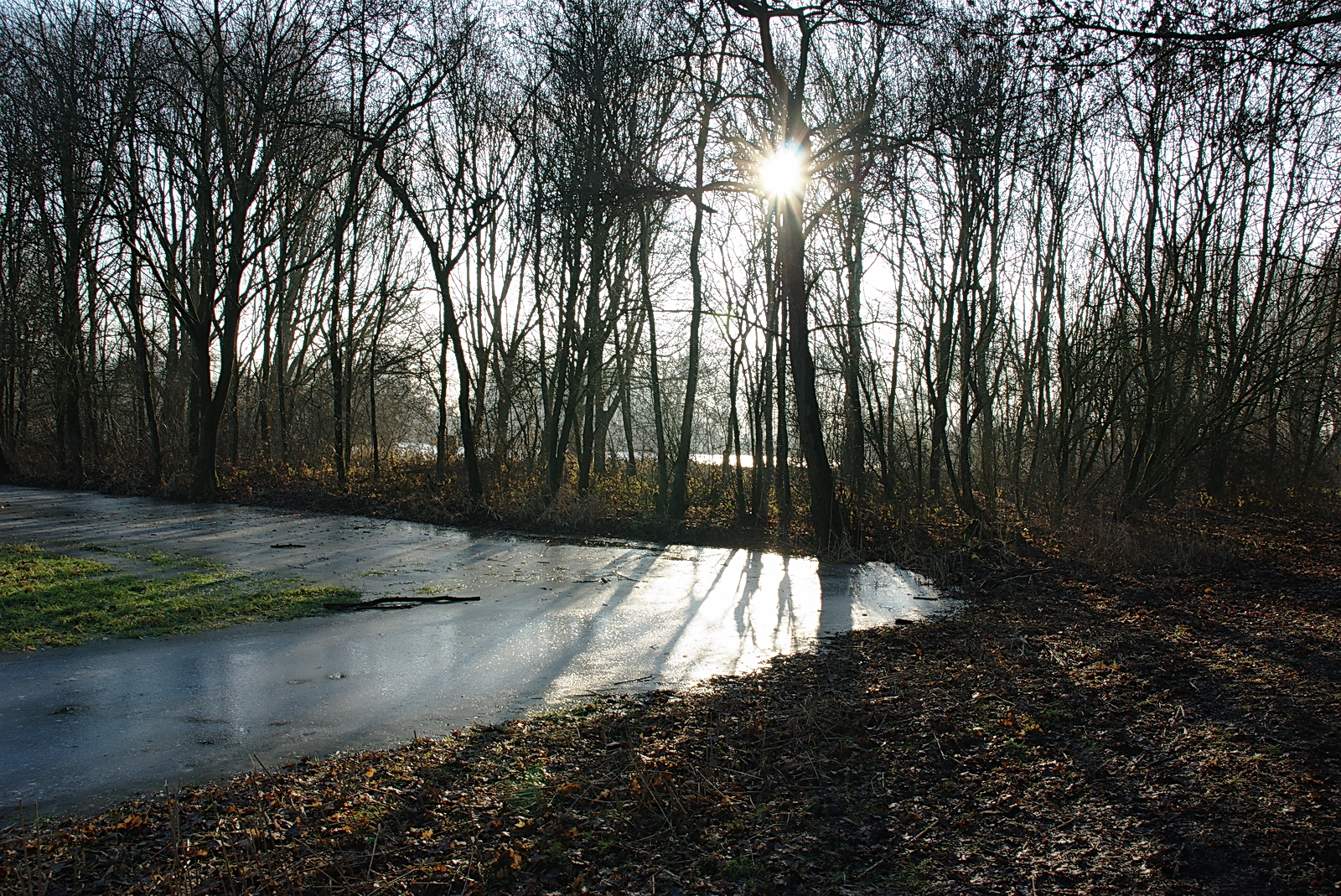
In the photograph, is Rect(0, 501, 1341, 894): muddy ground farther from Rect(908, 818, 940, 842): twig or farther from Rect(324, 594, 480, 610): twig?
Rect(324, 594, 480, 610): twig

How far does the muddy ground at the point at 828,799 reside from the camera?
8.30ft

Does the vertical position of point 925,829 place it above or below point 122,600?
below

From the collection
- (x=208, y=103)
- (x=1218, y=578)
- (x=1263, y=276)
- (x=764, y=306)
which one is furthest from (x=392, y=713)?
(x=208, y=103)

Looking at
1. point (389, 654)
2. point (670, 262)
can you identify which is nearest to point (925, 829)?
point (389, 654)

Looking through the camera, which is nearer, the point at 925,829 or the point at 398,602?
the point at 925,829

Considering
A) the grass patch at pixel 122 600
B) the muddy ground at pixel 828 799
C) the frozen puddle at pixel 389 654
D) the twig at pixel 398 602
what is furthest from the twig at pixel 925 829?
the grass patch at pixel 122 600

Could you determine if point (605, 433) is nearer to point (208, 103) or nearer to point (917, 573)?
point (208, 103)

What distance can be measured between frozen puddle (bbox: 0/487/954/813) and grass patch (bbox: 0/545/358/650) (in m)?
0.32

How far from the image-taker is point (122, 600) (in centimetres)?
652

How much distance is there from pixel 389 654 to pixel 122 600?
9.39 feet

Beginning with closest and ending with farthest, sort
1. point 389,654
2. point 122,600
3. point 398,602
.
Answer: point 389,654 < point 122,600 < point 398,602

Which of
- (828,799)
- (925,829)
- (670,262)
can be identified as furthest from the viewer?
(670,262)

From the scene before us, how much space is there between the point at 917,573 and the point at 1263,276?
365 inches

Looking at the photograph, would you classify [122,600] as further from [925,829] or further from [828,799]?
[925,829]
